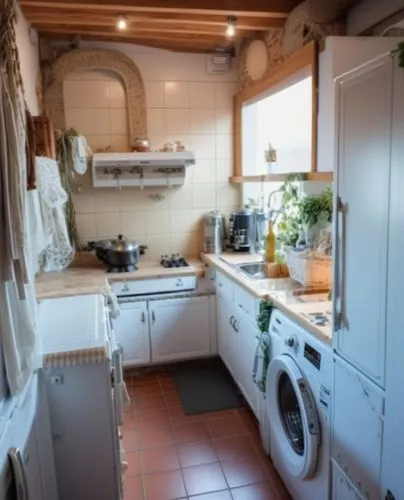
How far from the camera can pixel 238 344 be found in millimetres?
2777

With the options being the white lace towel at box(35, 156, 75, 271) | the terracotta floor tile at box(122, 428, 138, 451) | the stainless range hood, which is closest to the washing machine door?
the terracotta floor tile at box(122, 428, 138, 451)

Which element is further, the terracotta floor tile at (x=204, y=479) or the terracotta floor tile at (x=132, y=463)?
the terracotta floor tile at (x=132, y=463)

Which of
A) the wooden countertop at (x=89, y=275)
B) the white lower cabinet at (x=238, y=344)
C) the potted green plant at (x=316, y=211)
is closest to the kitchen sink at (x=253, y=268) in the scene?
the white lower cabinet at (x=238, y=344)

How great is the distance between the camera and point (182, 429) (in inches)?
103

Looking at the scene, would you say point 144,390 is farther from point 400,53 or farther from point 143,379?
point 400,53

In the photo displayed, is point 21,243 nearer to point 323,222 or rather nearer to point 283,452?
point 283,452

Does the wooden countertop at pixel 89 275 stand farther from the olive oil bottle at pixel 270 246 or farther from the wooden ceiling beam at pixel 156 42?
the wooden ceiling beam at pixel 156 42

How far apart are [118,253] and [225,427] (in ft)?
4.62

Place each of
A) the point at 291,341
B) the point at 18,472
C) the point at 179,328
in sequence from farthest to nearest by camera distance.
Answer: the point at 179,328 < the point at 291,341 < the point at 18,472

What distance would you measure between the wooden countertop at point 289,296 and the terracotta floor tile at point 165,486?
3.34ft

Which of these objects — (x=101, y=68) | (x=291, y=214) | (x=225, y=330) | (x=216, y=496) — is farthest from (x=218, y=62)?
(x=216, y=496)

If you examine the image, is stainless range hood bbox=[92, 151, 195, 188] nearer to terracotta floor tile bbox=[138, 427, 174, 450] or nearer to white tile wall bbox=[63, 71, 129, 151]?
white tile wall bbox=[63, 71, 129, 151]

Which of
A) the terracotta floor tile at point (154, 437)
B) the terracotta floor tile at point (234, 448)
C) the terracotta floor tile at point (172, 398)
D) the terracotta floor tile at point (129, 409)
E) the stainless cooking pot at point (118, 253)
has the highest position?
the stainless cooking pot at point (118, 253)

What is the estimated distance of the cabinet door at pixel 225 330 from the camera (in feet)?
9.70
